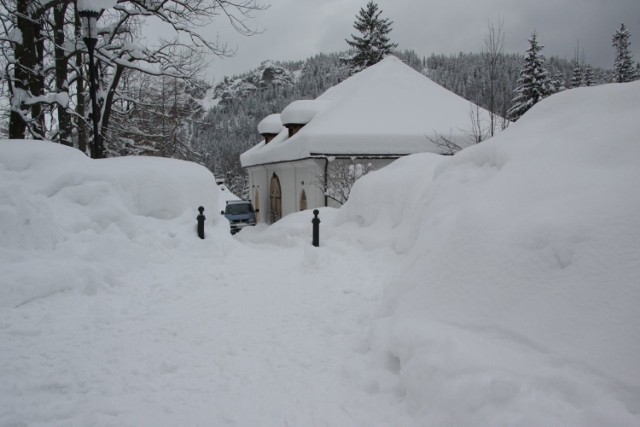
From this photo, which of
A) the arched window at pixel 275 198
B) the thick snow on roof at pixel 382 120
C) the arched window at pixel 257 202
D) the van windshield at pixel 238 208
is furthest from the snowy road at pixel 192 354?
the arched window at pixel 257 202

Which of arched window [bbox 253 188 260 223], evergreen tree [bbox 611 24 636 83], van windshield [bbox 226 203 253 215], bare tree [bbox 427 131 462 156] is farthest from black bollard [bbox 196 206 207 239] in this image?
evergreen tree [bbox 611 24 636 83]

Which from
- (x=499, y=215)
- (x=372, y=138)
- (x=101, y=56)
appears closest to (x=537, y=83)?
(x=372, y=138)

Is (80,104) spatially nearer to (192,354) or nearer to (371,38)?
(192,354)

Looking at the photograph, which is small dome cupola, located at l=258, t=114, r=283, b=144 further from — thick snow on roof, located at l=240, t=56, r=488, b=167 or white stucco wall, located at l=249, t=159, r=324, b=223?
white stucco wall, located at l=249, t=159, r=324, b=223

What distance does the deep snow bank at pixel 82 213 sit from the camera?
532cm

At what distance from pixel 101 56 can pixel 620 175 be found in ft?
40.6

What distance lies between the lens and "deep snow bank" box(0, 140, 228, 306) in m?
5.32

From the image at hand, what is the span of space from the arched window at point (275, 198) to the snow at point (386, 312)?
1639cm

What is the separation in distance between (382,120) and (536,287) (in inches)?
679

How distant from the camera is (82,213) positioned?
669cm

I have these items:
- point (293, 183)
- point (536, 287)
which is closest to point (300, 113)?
point (293, 183)

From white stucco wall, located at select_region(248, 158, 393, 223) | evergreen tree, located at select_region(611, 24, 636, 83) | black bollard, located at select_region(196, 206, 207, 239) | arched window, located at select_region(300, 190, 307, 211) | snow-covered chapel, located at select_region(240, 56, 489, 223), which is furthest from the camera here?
evergreen tree, located at select_region(611, 24, 636, 83)

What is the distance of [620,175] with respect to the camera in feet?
10.8

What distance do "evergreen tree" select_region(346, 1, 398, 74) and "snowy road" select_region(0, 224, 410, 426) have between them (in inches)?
1523
